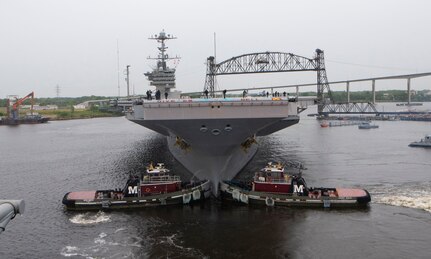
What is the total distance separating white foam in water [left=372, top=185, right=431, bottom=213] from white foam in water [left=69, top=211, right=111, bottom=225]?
15286mm

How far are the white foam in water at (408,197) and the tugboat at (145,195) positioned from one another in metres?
10.6

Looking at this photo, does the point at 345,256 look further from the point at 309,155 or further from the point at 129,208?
the point at 309,155

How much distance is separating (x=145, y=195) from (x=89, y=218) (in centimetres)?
333

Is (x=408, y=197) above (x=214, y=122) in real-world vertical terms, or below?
below

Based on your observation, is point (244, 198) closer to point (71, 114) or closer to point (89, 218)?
point (89, 218)

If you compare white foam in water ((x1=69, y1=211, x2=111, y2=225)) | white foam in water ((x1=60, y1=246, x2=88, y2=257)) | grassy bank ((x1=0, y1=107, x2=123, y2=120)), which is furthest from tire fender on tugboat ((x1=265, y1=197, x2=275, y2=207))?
grassy bank ((x1=0, y1=107, x2=123, y2=120))

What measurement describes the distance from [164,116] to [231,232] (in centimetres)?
751

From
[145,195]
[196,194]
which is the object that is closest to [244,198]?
[196,194]

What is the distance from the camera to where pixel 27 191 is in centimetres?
3047

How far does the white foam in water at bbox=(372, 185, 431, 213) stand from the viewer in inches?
943

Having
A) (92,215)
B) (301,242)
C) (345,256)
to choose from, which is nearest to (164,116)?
(92,215)

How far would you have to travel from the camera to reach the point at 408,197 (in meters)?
25.5

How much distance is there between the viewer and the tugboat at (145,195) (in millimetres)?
23781

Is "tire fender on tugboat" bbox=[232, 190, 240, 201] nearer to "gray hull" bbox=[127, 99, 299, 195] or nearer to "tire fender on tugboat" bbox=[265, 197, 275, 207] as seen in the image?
"gray hull" bbox=[127, 99, 299, 195]
